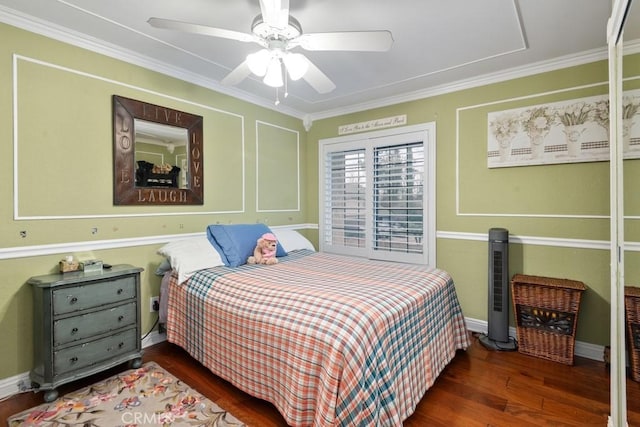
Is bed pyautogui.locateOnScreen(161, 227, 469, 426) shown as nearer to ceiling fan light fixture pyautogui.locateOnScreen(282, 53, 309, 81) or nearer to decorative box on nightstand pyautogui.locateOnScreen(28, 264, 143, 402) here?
decorative box on nightstand pyautogui.locateOnScreen(28, 264, 143, 402)

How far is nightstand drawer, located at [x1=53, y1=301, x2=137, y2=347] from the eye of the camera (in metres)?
2.01

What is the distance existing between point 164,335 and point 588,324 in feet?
12.3

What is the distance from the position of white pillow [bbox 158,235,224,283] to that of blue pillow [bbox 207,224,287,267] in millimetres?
71

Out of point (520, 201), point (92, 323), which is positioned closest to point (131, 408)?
point (92, 323)

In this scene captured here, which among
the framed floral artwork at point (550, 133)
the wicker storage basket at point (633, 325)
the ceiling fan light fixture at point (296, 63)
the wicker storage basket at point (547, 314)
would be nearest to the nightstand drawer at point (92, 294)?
the ceiling fan light fixture at point (296, 63)

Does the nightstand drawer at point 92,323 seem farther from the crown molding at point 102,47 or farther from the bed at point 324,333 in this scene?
the crown molding at point 102,47

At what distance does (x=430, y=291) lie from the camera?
214 centimetres

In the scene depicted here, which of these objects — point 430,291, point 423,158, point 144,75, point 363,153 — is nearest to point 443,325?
point 430,291

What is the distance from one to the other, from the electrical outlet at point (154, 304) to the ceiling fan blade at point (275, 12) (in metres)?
2.47

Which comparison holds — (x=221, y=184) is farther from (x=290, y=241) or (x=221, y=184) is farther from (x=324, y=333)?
(x=324, y=333)

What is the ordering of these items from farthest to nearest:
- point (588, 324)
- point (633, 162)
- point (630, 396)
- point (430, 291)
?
point (588, 324) < point (430, 291) < point (630, 396) < point (633, 162)

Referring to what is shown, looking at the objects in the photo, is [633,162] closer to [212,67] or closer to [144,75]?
[212,67]

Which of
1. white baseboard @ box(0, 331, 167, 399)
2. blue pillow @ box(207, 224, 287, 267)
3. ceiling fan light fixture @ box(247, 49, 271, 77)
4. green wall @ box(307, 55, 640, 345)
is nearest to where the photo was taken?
ceiling fan light fixture @ box(247, 49, 271, 77)

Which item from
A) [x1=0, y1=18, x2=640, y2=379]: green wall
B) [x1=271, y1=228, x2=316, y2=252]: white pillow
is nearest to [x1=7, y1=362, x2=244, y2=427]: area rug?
[x1=0, y1=18, x2=640, y2=379]: green wall
